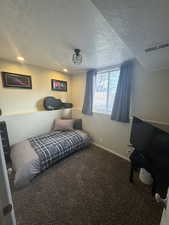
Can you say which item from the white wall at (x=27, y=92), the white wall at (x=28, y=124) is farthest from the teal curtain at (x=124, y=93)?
the white wall at (x=27, y=92)

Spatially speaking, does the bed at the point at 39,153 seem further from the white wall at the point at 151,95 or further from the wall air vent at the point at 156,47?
the wall air vent at the point at 156,47

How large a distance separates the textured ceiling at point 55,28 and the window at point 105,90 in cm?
80

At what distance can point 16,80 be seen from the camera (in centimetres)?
249

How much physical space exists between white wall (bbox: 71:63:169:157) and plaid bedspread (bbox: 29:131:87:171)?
1.97 ft

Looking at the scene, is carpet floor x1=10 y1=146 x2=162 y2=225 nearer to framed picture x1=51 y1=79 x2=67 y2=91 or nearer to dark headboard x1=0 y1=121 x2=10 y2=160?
dark headboard x1=0 y1=121 x2=10 y2=160

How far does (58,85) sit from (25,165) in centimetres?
245

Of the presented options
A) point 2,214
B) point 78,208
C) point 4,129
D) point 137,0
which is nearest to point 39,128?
point 4,129

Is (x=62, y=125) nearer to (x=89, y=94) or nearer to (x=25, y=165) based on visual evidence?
(x=89, y=94)

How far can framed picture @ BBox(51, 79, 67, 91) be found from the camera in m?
3.24

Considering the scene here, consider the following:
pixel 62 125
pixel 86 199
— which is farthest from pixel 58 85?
pixel 86 199

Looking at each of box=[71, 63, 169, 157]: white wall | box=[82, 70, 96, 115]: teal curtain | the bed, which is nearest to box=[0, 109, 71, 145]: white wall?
the bed

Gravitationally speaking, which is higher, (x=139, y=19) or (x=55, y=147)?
(x=139, y=19)

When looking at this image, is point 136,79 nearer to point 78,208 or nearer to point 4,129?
point 78,208

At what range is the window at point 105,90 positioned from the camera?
2.65 metres
